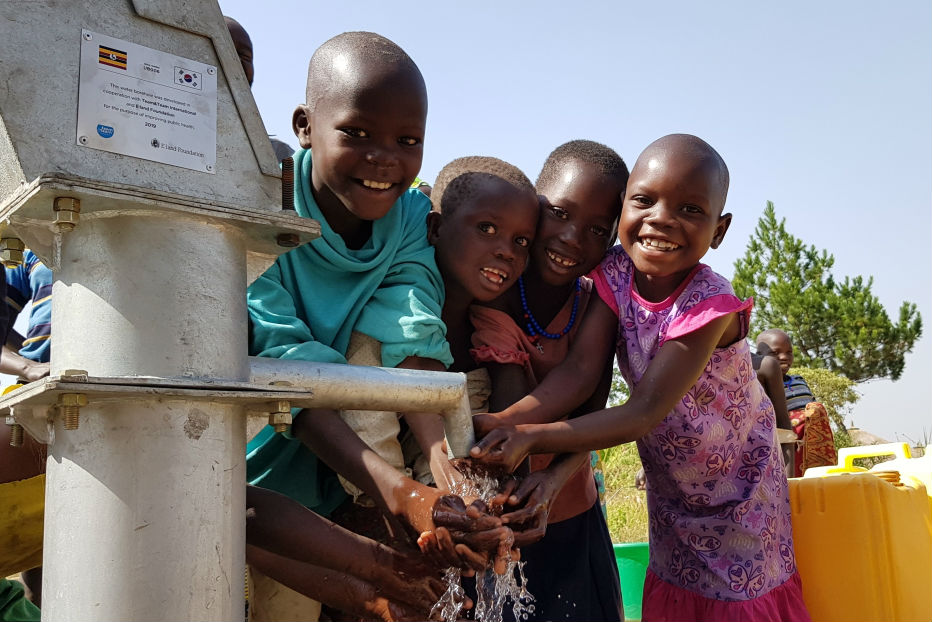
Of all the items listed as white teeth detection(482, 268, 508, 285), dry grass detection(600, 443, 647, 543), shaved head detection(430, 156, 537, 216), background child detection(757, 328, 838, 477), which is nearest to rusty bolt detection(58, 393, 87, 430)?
white teeth detection(482, 268, 508, 285)

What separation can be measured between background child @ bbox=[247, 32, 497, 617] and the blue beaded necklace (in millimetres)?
400

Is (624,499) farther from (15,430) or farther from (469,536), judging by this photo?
(15,430)

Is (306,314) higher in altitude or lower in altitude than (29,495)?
higher

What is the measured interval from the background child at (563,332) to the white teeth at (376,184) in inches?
20.2

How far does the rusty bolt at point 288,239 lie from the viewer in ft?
3.90

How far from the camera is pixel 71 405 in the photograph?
3.16 feet

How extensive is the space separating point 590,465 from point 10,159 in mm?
2163

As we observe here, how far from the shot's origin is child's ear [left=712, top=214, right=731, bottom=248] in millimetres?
2453

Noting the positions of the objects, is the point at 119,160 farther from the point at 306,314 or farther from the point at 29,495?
the point at 29,495

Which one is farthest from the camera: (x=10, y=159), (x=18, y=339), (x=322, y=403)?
(x=18, y=339)

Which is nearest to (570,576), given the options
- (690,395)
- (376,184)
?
(690,395)

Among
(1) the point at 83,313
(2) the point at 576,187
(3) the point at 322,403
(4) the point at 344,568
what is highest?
(2) the point at 576,187

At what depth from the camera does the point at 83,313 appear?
1040 mm

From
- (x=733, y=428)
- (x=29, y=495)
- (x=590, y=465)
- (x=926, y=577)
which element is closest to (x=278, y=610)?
(x=29, y=495)
